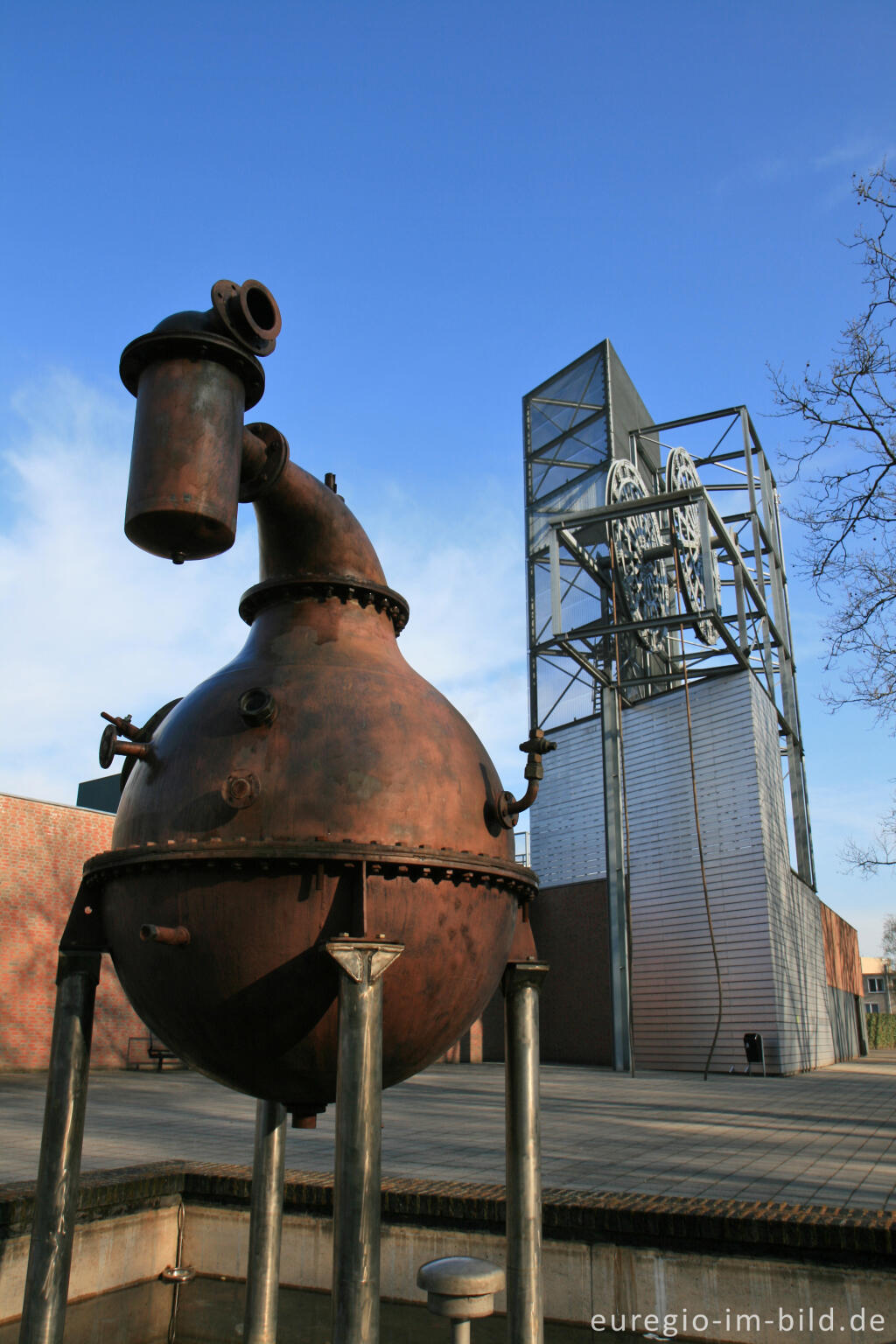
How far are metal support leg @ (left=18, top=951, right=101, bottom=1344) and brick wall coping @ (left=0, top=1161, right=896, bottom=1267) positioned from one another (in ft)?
6.49

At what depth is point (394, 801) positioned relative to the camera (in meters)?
3.51

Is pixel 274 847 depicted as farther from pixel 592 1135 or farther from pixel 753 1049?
pixel 753 1049

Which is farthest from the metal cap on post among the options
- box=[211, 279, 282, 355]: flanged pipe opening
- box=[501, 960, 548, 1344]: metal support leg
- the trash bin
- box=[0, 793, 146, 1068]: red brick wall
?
the trash bin

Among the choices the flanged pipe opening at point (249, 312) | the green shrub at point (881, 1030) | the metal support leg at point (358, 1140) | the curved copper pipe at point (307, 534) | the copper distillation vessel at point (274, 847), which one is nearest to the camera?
the metal support leg at point (358, 1140)

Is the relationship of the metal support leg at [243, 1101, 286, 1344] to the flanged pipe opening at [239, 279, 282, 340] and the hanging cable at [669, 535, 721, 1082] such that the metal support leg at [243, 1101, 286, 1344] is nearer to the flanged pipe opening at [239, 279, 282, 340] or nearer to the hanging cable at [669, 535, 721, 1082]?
the flanged pipe opening at [239, 279, 282, 340]

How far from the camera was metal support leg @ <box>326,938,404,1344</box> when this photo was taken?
2.92m

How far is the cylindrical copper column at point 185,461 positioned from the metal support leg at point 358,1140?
153cm

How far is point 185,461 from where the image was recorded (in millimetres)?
3408

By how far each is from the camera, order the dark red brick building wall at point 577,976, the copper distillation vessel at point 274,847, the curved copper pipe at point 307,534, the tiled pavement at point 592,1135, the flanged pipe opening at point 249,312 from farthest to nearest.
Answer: the dark red brick building wall at point 577,976 → the tiled pavement at point 592,1135 → the curved copper pipe at point 307,534 → the flanged pipe opening at point 249,312 → the copper distillation vessel at point 274,847

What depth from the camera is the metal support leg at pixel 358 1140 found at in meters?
2.92

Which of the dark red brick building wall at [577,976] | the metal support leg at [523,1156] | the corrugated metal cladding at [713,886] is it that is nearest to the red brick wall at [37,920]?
the dark red brick building wall at [577,976]

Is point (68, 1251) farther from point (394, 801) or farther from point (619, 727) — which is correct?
point (619, 727)

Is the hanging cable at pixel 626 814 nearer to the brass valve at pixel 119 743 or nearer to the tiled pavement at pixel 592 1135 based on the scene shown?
the tiled pavement at pixel 592 1135

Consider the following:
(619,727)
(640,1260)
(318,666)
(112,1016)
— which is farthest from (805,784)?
(318,666)
